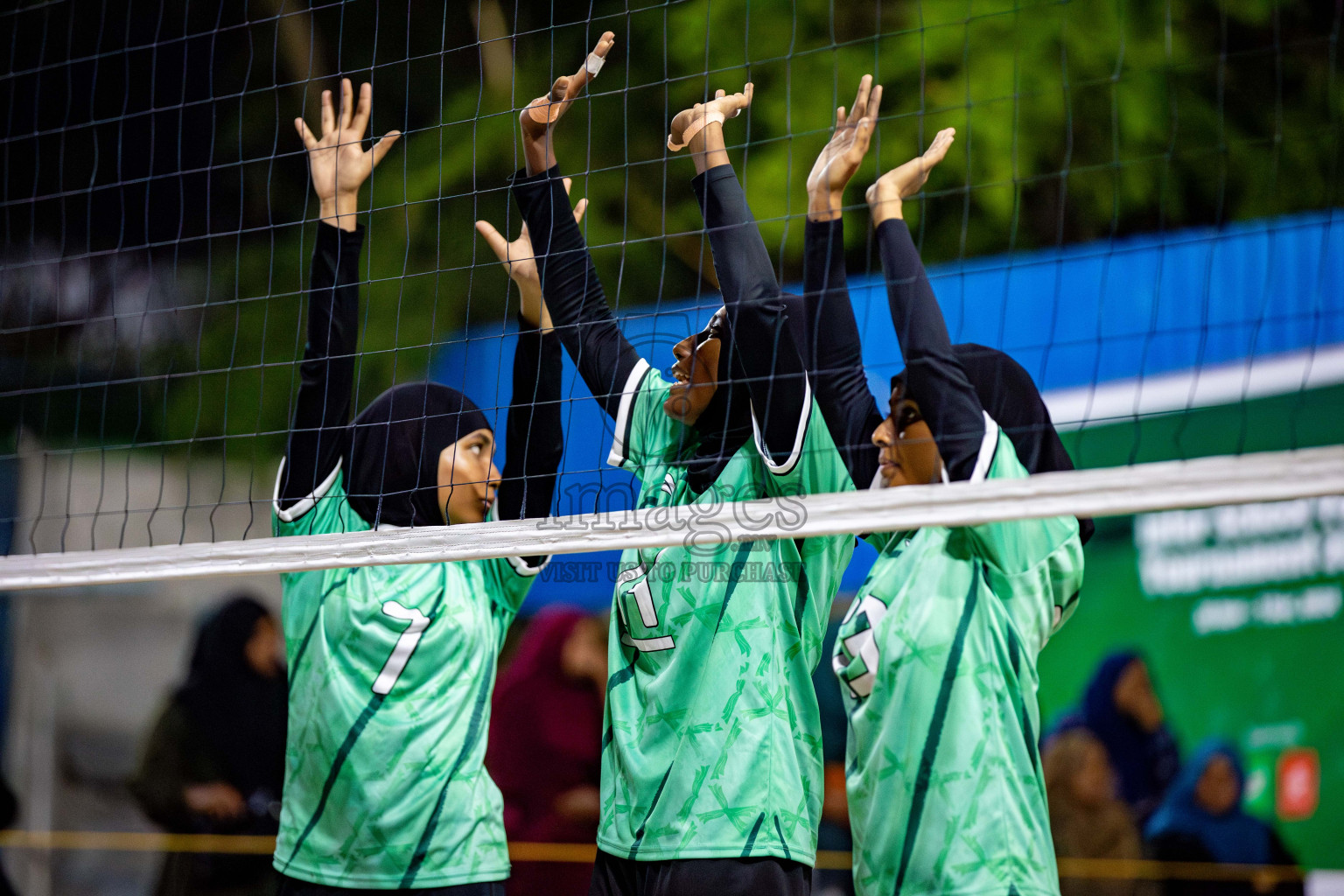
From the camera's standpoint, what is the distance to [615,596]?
2613 mm

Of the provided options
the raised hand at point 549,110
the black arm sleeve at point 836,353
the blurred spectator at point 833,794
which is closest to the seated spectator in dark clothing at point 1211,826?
the blurred spectator at point 833,794

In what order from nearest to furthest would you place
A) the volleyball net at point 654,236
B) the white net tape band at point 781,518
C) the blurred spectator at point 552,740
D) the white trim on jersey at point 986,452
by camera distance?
the white net tape band at point 781,518 < the white trim on jersey at point 986,452 < the volleyball net at point 654,236 < the blurred spectator at point 552,740

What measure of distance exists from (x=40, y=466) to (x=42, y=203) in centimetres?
134

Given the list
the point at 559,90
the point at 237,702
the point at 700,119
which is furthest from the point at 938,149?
the point at 237,702

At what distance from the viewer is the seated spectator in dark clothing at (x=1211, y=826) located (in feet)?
12.5

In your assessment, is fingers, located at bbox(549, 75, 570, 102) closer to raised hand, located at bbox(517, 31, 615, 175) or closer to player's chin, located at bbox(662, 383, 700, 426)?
raised hand, located at bbox(517, 31, 615, 175)

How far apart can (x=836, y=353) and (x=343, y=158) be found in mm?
1499

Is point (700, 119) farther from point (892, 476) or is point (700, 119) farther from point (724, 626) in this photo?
point (724, 626)

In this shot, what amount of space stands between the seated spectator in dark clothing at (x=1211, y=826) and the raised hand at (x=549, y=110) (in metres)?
2.83

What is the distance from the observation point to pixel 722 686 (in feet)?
7.94

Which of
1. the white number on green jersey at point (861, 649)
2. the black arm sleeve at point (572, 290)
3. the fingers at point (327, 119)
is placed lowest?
the white number on green jersey at point (861, 649)

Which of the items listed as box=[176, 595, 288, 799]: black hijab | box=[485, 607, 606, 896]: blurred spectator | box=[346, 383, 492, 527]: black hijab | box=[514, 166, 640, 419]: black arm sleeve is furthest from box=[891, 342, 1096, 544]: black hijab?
box=[176, 595, 288, 799]: black hijab

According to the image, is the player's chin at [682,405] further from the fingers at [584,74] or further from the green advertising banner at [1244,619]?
the green advertising banner at [1244,619]

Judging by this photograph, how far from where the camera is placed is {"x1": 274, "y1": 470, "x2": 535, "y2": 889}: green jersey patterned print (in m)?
2.78
